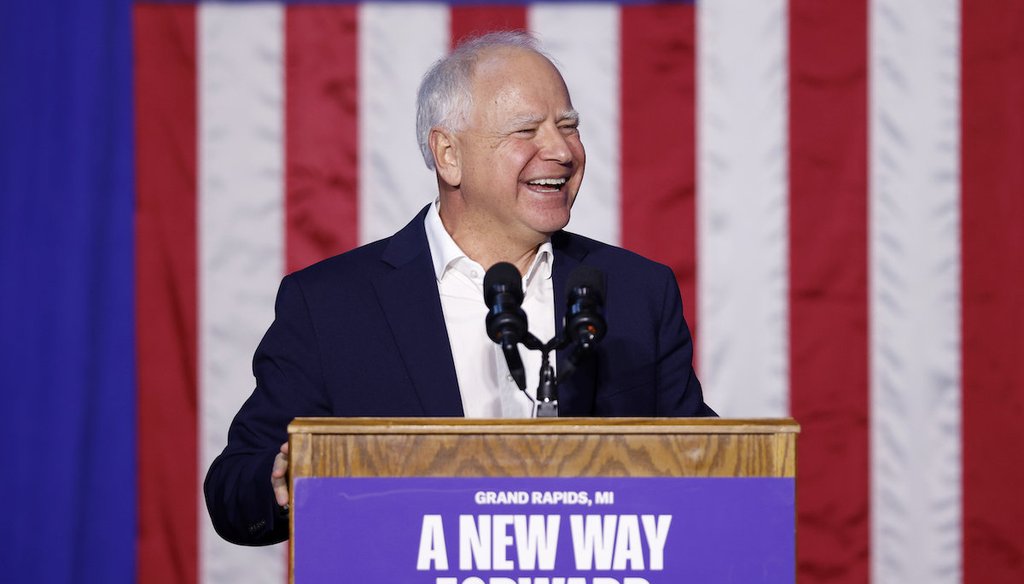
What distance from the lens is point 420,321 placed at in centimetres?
174

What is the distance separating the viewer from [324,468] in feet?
3.72

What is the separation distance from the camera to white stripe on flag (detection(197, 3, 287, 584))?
9.26ft

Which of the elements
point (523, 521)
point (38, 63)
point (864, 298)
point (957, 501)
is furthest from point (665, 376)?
point (38, 63)

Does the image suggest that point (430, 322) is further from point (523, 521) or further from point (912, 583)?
point (912, 583)

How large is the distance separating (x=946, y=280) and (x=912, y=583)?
2.49 feet

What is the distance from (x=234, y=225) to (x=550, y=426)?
188 cm

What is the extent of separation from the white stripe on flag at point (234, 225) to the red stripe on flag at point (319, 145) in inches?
1.2

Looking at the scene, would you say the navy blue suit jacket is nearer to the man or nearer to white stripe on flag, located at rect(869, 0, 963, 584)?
the man

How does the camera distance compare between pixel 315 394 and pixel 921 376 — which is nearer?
pixel 315 394

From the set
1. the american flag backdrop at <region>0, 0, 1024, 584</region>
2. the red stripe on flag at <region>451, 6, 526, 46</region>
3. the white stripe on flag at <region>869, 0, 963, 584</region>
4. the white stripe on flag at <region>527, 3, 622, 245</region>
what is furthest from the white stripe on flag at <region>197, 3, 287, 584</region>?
the white stripe on flag at <region>869, 0, 963, 584</region>

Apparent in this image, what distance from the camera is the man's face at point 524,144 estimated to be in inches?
69.8
